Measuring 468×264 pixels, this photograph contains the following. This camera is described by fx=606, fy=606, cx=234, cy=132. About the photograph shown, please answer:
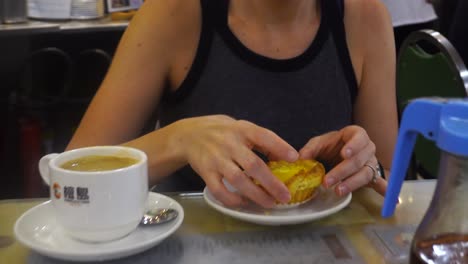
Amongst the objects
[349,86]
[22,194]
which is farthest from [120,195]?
[22,194]

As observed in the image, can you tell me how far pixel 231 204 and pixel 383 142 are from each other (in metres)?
0.54

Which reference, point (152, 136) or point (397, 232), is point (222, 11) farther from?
point (397, 232)

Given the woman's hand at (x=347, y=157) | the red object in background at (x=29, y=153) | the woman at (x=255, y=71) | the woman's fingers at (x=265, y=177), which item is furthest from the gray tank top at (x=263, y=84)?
the red object in background at (x=29, y=153)

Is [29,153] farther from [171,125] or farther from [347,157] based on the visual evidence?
[347,157]

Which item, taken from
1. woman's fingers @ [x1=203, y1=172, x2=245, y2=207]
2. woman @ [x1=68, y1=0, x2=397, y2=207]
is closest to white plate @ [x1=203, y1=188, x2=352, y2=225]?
woman's fingers @ [x1=203, y1=172, x2=245, y2=207]

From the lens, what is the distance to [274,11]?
128cm

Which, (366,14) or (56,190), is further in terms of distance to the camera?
(366,14)

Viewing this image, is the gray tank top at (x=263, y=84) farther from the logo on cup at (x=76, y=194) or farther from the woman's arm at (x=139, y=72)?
the logo on cup at (x=76, y=194)

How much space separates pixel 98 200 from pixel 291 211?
0.28 metres

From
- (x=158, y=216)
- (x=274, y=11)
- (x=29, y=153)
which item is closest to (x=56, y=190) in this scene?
(x=158, y=216)

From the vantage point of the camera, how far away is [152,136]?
1.01 meters

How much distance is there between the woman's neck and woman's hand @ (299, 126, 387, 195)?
412 millimetres

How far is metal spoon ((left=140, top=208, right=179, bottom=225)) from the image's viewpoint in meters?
0.81

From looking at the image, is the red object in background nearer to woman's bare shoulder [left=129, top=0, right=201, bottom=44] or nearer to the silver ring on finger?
woman's bare shoulder [left=129, top=0, right=201, bottom=44]
